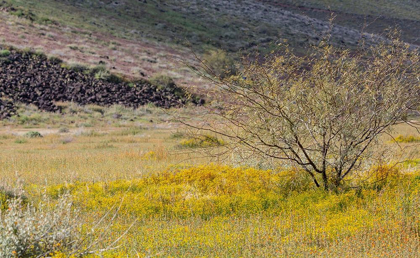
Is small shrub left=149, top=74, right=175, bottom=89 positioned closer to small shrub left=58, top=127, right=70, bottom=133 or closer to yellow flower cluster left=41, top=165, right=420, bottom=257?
small shrub left=58, top=127, right=70, bottom=133

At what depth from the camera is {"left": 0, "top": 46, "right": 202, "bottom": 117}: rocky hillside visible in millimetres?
32938

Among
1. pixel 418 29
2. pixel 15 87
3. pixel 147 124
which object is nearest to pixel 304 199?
pixel 147 124

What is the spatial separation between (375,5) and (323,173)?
267 ft

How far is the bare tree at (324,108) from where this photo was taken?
8.96 metres

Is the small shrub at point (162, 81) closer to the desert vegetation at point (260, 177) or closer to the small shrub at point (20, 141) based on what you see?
the small shrub at point (20, 141)

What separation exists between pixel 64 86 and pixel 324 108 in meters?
29.9

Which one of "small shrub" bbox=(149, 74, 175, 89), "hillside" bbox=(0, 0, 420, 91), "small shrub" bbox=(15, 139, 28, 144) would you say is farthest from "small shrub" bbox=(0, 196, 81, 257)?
"small shrub" bbox=(149, 74, 175, 89)

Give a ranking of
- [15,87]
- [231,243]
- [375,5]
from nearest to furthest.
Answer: [231,243] → [15,87] → [375,5]

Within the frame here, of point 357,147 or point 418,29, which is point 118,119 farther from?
point 418,29

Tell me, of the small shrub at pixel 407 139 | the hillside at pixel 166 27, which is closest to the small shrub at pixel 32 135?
the hillside at pixel 166 27

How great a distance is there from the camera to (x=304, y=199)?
880cm

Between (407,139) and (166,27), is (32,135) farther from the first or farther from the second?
(166,27)

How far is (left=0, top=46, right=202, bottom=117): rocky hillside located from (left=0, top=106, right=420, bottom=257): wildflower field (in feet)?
68.2

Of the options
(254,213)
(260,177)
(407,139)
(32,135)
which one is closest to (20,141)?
(32,135)
